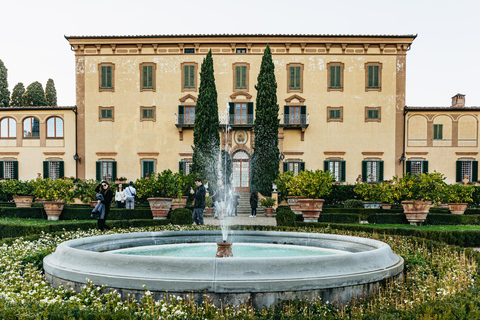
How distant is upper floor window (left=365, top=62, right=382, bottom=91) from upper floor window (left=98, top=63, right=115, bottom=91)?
675 inches

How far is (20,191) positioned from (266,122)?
44.9ft

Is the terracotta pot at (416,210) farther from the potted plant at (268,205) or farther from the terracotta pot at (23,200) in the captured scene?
the terracotta pot at (23,200)

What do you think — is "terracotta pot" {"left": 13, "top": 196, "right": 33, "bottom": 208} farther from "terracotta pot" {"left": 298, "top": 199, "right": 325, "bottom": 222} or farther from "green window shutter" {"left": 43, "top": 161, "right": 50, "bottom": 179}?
"terracotta pot" {"left": 298, "top": 199, "right": 325, "bottom": 222}

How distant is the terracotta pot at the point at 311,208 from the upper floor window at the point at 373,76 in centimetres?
1593

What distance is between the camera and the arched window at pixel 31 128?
90.7ft

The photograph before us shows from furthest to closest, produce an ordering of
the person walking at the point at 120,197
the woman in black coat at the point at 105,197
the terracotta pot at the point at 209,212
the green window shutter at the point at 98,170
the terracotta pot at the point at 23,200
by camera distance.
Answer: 1. the green window shutter at the point at 98,170
2. the terracotta pot at the point at 209,212
3. the terracotta pot at the point at 23,200
4. the person walking at the point at 120,197
5. the woman in black coat at the point at 105,197

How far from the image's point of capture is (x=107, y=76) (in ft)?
90.5

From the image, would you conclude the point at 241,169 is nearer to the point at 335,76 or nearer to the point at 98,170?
the point at 335,76

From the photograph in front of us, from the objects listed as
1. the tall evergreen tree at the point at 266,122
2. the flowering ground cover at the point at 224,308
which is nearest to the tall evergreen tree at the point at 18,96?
the tall evergreen tree at the point at 266,122

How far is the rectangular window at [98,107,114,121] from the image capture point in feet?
90.2

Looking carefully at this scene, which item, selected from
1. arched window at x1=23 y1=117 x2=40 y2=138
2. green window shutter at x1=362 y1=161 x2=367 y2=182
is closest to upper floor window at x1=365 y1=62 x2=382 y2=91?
green window shutter at x1=362 y1=161 x2=367 y2=182

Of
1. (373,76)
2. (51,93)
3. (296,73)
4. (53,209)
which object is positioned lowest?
(53,209)

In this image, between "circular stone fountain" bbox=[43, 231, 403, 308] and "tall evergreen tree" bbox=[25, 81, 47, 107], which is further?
"tall evergreen tree" bbox=[25, 81, 47, 107]

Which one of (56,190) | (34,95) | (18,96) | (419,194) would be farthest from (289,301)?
(18,96)
